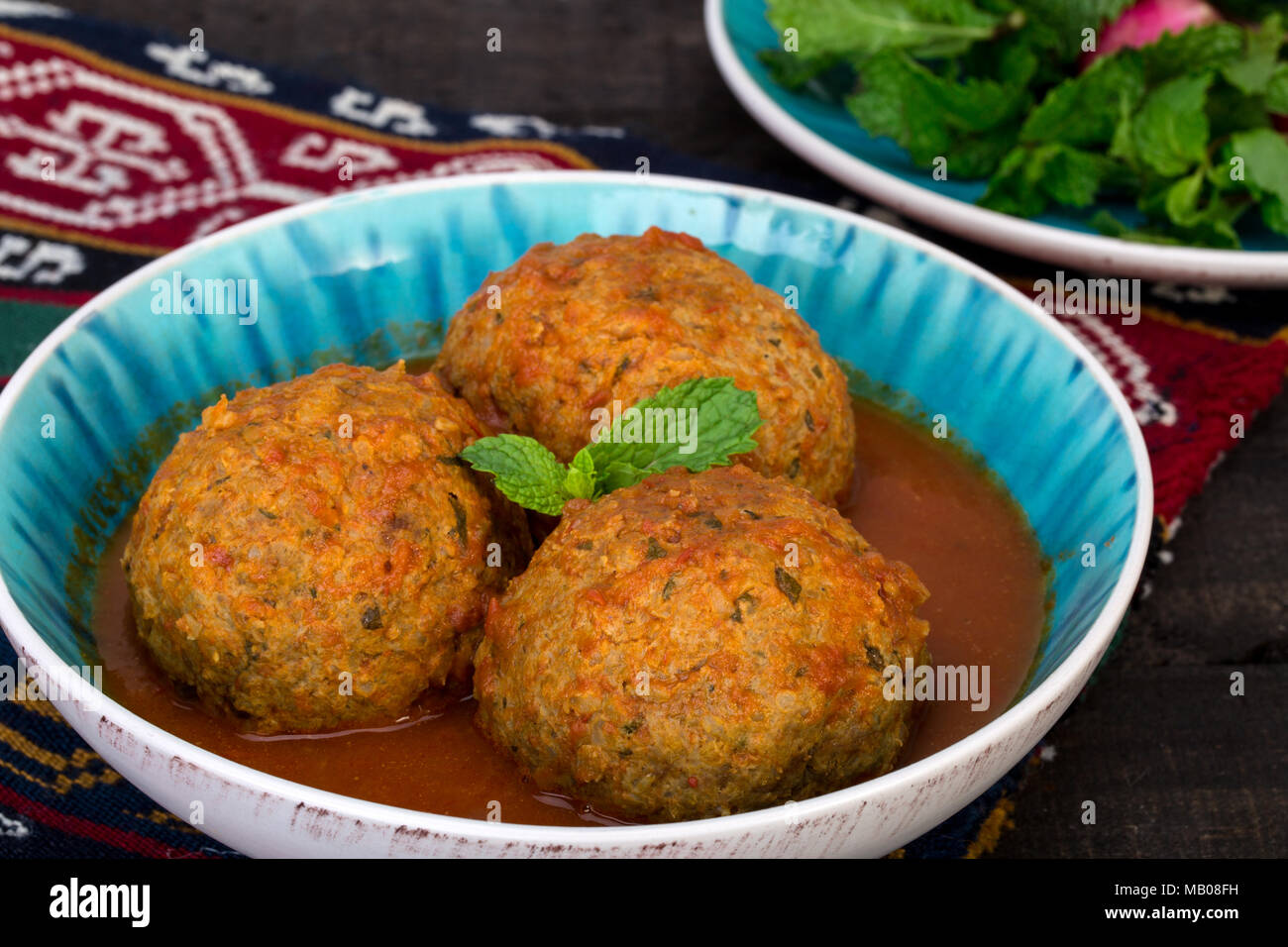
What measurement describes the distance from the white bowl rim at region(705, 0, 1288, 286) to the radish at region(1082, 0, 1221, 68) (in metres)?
0.91

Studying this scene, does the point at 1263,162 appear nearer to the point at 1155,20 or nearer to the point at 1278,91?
the point at 1278,91

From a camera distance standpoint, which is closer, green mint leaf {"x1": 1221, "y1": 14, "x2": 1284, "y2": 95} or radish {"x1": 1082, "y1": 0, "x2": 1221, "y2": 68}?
green mint leaf {"x1": 1221, "y1": 14, "x2": 1284, "y2": 95}

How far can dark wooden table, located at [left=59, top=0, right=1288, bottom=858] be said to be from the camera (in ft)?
9.35

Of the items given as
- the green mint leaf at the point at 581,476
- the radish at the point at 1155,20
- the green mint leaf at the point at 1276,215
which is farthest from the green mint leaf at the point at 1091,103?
the green mint leaf at the point at 581,476

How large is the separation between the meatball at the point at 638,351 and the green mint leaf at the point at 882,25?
6.39ft

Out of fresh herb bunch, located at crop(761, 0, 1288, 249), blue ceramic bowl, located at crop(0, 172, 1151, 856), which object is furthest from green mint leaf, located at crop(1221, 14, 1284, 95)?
blue ceramic bowl, located at crop(0, 172, 1151, 856)

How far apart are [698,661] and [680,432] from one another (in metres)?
0.53

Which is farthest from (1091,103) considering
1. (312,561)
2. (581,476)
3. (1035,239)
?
Answer: (312,561)

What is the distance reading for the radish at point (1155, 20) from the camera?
476 cm

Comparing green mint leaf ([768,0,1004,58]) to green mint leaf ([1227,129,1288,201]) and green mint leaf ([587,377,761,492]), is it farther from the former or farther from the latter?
green mint leaf ([587,377,761,492])

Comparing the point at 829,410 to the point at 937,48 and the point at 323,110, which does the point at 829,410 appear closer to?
the point at 937,48

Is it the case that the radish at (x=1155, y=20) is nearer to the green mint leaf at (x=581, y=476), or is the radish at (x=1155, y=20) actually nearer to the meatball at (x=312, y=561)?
the green mint leaf at (x=581, y=476)

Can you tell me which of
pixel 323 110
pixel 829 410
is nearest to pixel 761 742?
pixel 829 410
